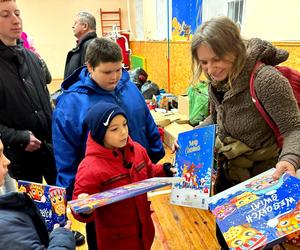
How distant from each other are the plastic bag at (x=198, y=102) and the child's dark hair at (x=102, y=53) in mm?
2040

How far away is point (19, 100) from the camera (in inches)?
57.1

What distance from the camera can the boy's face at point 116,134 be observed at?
105 centimetres

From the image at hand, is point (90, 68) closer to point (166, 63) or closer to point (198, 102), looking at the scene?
point (198, 102)

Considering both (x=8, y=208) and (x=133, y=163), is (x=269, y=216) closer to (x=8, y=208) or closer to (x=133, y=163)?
(x=133, y=163)

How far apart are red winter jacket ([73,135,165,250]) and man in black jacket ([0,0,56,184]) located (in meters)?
0.59

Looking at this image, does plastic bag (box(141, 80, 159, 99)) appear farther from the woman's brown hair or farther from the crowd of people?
the woman's brown hair

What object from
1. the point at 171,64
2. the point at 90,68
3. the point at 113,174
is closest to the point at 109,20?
the point at 171,64

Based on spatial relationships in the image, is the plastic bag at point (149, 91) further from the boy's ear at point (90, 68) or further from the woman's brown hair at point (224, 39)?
the woman's brown hair at point (224, 39)

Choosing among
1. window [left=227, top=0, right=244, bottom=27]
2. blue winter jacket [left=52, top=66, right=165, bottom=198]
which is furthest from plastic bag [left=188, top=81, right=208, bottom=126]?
blue winter jacket [left=52, top=66, right=165, bottom=198]

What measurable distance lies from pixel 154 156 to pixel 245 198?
0.79m

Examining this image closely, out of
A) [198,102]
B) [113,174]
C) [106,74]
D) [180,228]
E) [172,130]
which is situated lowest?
[180,228]

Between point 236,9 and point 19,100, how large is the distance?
2.47m

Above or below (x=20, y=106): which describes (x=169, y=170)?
below

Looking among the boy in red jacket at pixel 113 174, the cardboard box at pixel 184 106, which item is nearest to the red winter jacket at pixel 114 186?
the boy in red jacket at pixel 113 174
